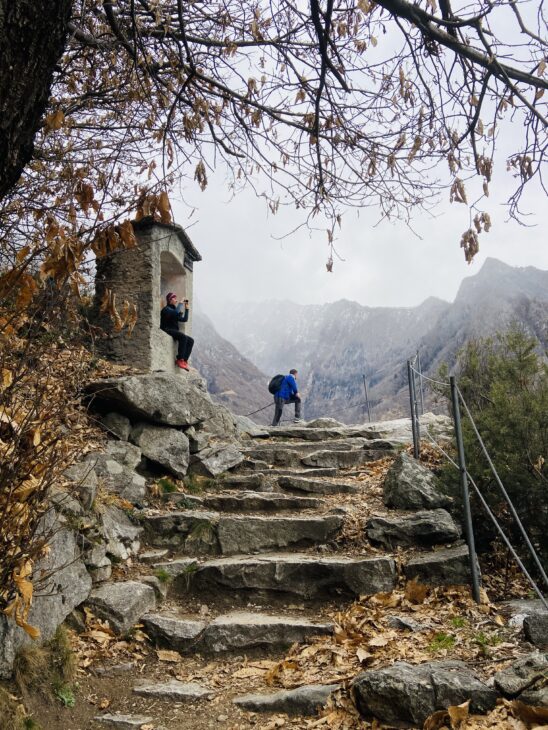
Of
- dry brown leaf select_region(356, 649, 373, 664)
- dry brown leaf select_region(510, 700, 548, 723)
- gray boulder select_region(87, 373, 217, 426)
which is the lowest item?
dry brown leaf select_region(356, 649, 373, 664)

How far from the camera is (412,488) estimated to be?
6.27m

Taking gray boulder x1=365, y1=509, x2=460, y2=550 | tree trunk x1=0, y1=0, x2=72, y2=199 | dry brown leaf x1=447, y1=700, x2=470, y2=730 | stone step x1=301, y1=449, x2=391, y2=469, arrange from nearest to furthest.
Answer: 1. tree trunk x1=0, y1=0, x2=72, y2=199
2. dry brown leaf x1=447, y1=700, x2=470, y2=730
3. gray boulder x1=365, y1=509, x2=460, y2=550
4. stone step x1=301, y1=449, x2=391, y2=469

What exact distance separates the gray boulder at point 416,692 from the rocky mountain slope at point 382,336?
72.0ft

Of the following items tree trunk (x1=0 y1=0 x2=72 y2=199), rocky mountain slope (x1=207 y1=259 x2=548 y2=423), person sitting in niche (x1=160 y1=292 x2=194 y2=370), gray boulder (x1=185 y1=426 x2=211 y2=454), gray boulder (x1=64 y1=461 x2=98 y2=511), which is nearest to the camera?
tree trunk (x1=0 y1=0 x2=72 y2=199)

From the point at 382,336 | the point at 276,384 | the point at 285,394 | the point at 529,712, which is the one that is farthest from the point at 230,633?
the point at 382,336

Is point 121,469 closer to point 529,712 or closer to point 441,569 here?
point 441,569

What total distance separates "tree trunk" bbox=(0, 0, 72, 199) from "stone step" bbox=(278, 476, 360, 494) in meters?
6.01

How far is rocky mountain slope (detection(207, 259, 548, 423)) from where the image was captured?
51094 mm

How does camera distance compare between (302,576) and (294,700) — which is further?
(302,576)

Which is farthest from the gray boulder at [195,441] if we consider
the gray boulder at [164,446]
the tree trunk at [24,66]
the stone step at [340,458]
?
the tree trunk at [24,66]

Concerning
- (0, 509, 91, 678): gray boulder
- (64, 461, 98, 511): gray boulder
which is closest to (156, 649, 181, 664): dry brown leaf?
(0, 509, 91, 678): gray boulder

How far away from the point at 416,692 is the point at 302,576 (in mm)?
2118

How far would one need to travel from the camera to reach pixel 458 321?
5934 centimetres

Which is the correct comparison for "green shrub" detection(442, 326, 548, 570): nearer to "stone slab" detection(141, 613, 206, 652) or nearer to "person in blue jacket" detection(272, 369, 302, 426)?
"stone slab" detection(141, 613, 206, 652)
